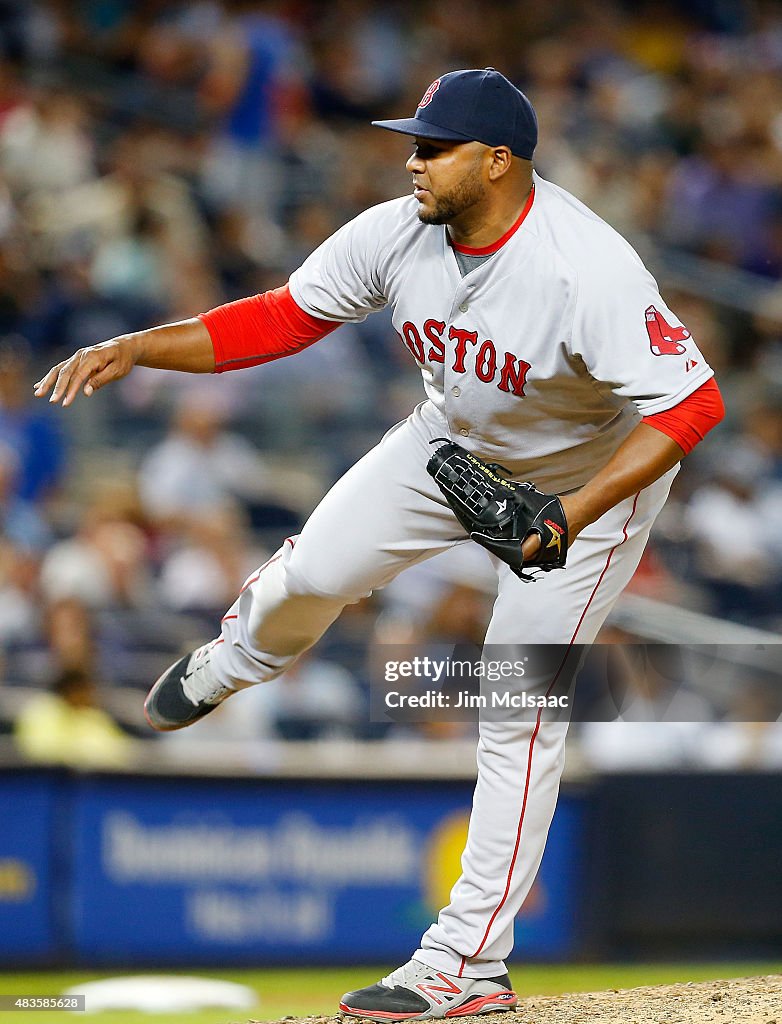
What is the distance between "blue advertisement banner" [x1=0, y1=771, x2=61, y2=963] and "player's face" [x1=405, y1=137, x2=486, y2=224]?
11.9 ft

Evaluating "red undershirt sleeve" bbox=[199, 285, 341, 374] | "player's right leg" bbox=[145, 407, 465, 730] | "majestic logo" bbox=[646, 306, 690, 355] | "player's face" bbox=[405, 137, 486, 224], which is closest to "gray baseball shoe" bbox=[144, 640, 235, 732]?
"player's right leg" bbox=[145, 407, 465, 730]

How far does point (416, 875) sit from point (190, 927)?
0.95 metres

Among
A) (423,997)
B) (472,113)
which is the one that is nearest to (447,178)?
(472,113)

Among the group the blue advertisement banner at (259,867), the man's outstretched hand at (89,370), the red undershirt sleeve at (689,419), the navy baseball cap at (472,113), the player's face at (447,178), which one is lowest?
the blue advertisement banner at (259,867)

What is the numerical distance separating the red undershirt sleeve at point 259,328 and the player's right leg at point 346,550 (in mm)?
326

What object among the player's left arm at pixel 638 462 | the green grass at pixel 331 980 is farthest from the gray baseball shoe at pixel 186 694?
the green grass at pixel 331 980

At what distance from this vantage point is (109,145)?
30.5ft

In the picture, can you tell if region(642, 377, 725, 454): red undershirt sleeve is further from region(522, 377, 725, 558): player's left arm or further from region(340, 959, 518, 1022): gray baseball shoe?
region(340, 959, 518, 1022): gray baseball shoe

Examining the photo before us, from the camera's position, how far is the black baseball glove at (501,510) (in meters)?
3.09

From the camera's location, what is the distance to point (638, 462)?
3119mm

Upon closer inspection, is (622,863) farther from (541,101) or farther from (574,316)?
(541,101)

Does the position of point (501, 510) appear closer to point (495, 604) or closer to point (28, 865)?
point (495, 604)

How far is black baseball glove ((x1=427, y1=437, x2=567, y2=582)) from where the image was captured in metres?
3.09

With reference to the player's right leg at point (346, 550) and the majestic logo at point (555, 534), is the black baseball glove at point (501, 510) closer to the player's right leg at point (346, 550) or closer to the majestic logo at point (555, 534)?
the majestic logo at point (555, 534)
